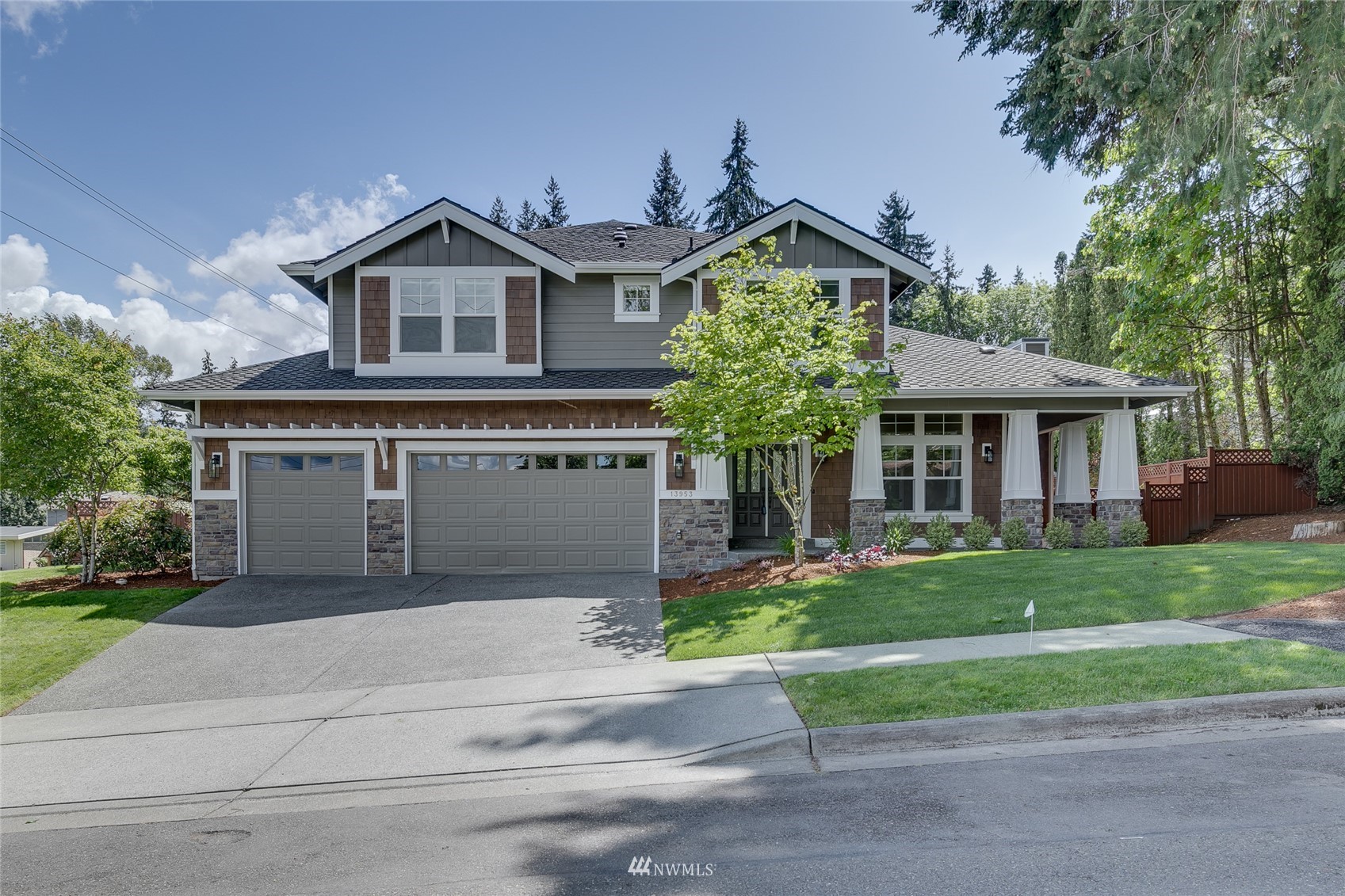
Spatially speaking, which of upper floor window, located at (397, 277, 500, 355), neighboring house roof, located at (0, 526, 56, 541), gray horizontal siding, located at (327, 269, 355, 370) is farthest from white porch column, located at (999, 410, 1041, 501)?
neighboring house roof, located at (0, 526, 56, 541)

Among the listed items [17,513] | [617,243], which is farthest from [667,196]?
[17,513]

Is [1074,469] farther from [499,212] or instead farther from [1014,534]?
[499,212]

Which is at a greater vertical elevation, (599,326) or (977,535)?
(599,326)

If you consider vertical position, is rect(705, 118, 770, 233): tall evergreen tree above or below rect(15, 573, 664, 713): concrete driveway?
above

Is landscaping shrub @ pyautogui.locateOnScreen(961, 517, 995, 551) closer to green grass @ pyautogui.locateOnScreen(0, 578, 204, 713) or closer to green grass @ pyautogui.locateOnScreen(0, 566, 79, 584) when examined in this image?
green grass @ pyautogui.locateOnScreen(0, 578, 204, 713)

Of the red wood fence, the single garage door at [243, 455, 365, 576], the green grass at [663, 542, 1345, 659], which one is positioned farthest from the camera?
the red wood fence

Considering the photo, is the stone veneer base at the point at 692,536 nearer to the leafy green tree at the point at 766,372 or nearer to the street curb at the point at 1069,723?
the leafy green tree at the point at 766,372

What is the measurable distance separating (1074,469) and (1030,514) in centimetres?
269

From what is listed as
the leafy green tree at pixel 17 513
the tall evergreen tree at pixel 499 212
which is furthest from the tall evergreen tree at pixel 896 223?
the leafy green tree at pixel 17 513

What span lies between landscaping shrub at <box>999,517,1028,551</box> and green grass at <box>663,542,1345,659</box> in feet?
7.43

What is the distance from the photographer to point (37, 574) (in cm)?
1452

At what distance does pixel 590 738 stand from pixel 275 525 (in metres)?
10.00

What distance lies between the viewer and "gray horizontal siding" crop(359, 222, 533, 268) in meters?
14.1

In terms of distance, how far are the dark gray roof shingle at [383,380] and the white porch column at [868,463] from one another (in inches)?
149
